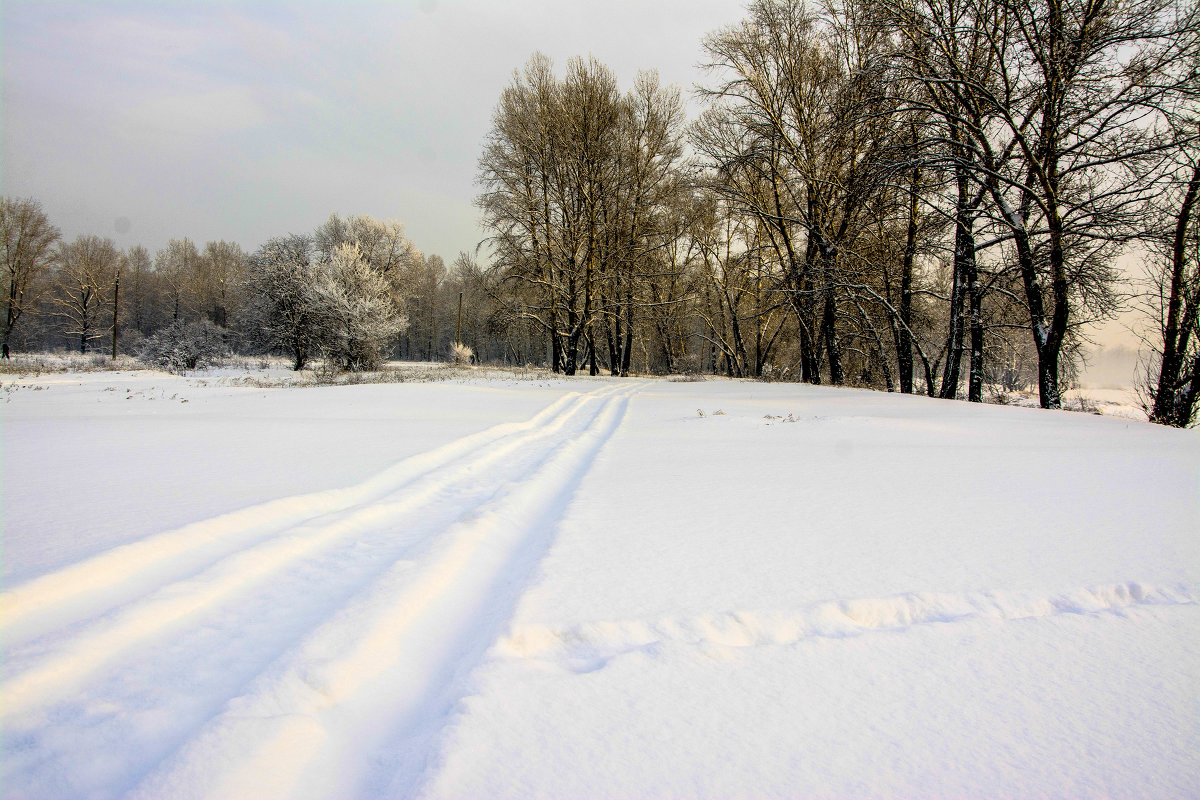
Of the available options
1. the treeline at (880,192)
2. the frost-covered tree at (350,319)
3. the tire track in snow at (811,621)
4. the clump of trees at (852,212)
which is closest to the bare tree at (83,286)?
the clump of trees at (852,212)

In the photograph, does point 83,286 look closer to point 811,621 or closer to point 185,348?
point 185,348

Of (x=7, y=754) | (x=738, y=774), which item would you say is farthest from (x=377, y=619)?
(x=738, y=774)


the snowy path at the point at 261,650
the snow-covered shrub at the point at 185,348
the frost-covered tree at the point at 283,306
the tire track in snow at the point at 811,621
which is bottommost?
the snowy path at the point at 261,650

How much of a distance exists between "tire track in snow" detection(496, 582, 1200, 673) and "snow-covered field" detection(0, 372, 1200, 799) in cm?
1

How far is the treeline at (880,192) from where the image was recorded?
26.5 feet

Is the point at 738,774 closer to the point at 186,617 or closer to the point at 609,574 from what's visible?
the point at 609,574

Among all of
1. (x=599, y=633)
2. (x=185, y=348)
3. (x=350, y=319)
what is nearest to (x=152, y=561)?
(x=599, y=633)

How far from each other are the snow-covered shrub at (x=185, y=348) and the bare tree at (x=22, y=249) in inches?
662

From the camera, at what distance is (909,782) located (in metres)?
1.23

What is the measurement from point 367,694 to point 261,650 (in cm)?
56

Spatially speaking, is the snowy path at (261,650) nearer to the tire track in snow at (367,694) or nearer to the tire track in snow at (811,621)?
the tire track in snow at (367,694)

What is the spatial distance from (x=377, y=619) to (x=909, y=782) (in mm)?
1880

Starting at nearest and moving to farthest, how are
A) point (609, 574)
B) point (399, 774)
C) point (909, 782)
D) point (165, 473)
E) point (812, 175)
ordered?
point (909, 782) < point (399, 774) < point (609, 574) < point (165, 473) < point (812, 175)

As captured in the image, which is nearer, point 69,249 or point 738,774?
point 738,774
